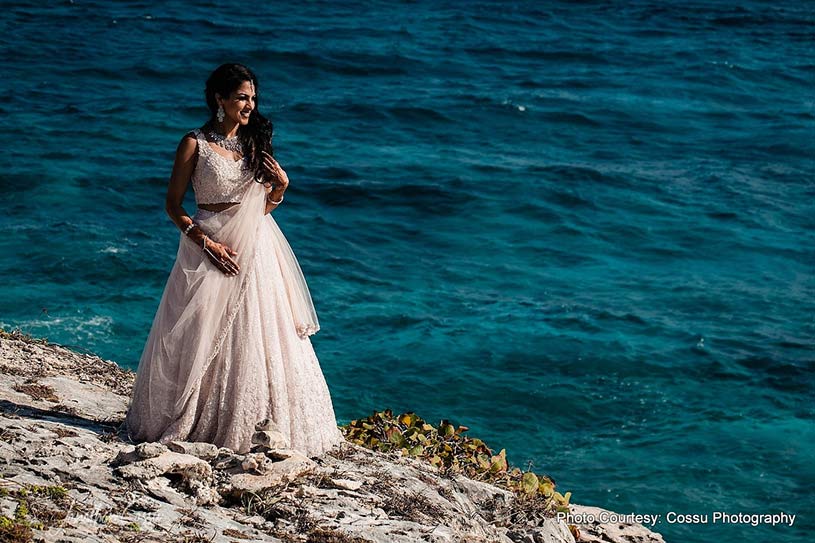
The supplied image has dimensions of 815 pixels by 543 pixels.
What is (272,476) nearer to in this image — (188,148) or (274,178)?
(274,178)

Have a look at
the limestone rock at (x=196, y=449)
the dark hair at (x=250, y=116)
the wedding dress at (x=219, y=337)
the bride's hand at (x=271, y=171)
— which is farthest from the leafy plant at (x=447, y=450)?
the dark hair at (x=250, y=116)

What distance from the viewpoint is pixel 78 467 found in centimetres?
576

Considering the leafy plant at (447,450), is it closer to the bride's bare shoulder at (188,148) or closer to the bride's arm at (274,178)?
the bride's arm at (274,178)

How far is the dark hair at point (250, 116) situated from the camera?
6.09 meters

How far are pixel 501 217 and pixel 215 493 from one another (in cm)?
1531

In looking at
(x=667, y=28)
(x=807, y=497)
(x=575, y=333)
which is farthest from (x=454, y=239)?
(x=667, y=28)

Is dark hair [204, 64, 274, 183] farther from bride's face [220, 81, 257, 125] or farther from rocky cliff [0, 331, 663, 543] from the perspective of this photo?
rocky cliff [0, 331, 663, 543]

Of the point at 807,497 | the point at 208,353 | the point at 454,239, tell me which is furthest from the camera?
the point at 454,239

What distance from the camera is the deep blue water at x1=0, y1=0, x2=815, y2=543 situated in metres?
13.7

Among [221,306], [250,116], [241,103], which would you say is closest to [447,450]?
[221,306]

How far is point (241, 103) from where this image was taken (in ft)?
20.1

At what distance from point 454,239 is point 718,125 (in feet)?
35.4

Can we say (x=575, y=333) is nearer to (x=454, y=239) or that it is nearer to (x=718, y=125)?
(x=454, y=239)

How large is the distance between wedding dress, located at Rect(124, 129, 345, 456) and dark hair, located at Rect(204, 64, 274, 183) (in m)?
0.08
